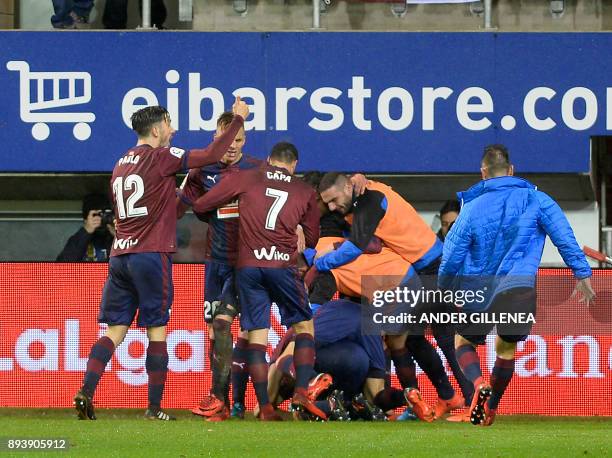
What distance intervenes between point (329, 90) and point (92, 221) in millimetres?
2908

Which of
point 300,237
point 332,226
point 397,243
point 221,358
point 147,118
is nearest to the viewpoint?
point 147,118

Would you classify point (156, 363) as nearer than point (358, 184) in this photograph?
Yes

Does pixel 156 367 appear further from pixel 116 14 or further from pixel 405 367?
pixel 116 14

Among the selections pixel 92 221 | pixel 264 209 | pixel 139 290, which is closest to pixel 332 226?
pixel 264 209

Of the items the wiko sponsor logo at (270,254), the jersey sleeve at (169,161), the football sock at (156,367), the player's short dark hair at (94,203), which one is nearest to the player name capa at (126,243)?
the jersey sleeve at (169,161)

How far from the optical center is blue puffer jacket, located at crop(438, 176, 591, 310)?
10.4m

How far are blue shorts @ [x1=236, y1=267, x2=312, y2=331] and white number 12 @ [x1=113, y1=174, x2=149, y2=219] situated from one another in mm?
888

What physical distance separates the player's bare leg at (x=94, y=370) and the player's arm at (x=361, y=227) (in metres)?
1.87

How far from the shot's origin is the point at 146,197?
10609 mm

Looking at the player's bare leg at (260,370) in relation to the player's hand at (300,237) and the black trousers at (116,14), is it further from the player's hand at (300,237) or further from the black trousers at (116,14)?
the black trousers at (116,14)

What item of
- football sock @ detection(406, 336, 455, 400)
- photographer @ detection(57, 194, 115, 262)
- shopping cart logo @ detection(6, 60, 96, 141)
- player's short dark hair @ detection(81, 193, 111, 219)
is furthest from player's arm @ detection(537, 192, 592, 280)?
shopping cart logo @ detection(6, 60, 96, 141)

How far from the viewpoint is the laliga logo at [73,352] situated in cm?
1329

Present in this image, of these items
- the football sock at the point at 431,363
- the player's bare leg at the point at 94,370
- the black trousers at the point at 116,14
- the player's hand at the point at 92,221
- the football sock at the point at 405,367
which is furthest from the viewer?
the black trousers at the point at 116,14

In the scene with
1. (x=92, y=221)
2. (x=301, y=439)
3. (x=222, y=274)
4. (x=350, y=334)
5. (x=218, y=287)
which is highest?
(x=92, y=221)
